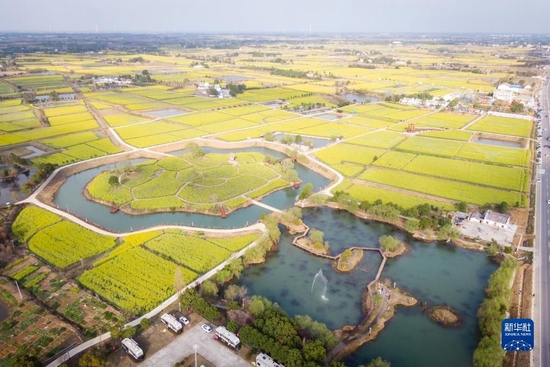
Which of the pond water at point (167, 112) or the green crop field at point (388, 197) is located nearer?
the green crop field at point (388, 197)

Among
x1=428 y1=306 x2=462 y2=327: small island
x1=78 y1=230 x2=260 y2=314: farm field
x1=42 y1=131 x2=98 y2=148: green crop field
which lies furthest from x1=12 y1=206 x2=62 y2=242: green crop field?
x1=428 y1=306 x2=462 y2=327: small island

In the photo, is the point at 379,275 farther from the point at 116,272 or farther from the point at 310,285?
the point at 116,272

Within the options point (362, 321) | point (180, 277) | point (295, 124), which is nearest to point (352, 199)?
point (362, 321)

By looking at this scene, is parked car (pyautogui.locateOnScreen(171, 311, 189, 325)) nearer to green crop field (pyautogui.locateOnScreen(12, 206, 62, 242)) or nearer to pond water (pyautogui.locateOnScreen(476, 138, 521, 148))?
green crop field (pyautogui.locateOnScreen(12, 206, 62, 242))

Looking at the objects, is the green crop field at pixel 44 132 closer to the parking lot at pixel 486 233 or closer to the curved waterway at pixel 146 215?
the curved waterway at pixel 146 215

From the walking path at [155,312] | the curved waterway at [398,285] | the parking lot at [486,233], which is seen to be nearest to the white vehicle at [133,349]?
the walking path at [155,312]
